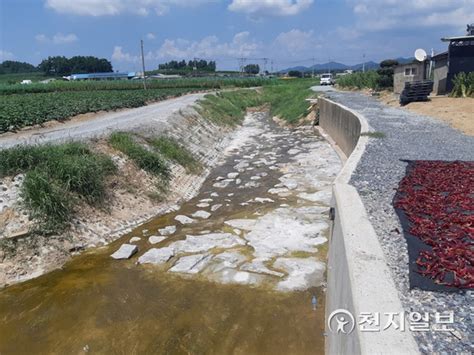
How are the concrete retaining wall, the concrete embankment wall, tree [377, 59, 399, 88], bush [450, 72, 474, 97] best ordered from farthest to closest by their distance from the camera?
tree [377, 59, 399, 88] → bush [450, 72, 474, 97] → the concrete retaining wall → the concrete embankment wall

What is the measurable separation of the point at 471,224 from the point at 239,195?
7559mm

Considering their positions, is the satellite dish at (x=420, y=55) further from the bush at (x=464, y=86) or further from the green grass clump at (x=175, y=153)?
the green grass clump at (x=175, y=153)

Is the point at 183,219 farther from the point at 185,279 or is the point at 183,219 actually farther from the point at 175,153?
the point at 175,153

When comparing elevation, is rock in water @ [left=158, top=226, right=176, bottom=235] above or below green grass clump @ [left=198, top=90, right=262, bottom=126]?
below

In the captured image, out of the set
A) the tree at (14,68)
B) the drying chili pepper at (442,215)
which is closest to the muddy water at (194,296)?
the drying chili pepper at (442,215)

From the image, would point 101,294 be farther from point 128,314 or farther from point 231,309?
point 231,309

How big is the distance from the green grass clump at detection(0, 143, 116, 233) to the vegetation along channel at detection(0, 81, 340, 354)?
1.6 inches

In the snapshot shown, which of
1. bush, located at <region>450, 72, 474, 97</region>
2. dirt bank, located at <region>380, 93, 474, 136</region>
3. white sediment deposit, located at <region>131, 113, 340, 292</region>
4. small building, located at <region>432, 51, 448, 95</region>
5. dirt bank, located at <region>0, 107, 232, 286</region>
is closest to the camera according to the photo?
white sediment deposit, located at <region>131, 113, 340, 292</region>

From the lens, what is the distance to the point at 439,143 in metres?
10.6

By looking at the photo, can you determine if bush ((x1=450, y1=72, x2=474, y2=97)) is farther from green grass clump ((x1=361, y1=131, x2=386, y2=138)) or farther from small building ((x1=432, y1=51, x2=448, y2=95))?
green grass clump ((x1=361, y1=131, x2=386, y2=138))

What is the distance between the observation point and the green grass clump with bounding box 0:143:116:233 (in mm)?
8258

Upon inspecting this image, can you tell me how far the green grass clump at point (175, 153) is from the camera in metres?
13.9

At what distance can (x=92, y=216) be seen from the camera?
29.9ft

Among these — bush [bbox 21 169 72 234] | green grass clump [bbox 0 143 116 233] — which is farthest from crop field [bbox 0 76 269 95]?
bush [bbox 21 169 72 234]
